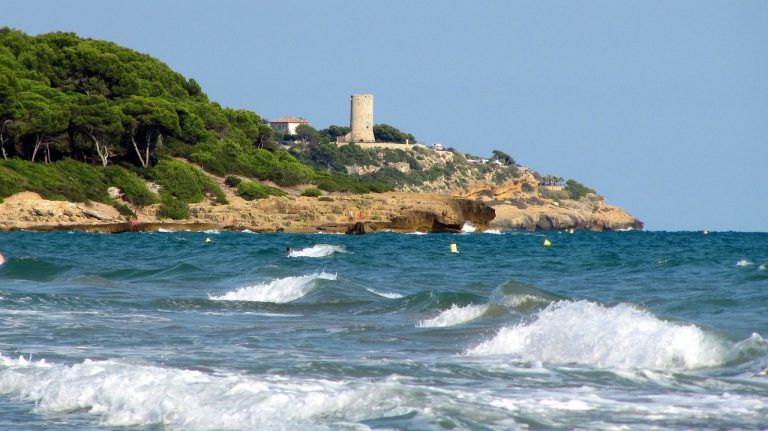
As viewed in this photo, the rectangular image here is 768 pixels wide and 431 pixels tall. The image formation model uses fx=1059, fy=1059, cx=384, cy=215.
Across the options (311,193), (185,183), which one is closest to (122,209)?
(185,183)

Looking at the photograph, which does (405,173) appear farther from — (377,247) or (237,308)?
(237,308)

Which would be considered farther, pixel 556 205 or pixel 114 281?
pixel 556 205

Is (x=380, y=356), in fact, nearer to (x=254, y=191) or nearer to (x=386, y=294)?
(x=386, y=294)

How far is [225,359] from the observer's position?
11211 mm

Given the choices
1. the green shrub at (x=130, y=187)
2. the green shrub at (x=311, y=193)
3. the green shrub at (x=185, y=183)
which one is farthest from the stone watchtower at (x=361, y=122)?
the green shrub at (x=130, y=187)

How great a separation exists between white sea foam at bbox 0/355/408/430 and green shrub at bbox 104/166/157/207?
5858cm

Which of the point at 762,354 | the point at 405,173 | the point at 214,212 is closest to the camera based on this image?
the point at 762,354

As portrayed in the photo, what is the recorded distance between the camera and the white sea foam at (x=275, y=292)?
65.8ft

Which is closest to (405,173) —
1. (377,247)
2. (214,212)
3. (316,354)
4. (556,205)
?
(556,205)

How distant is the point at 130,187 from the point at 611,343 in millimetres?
59255

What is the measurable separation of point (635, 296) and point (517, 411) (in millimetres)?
12079

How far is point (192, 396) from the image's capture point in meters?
8.63

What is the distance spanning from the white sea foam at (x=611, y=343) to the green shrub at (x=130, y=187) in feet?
187

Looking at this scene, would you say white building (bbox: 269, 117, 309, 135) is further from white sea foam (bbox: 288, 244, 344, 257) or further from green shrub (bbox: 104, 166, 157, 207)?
white sea foam (bbox: 288, 244, 344, 257)
